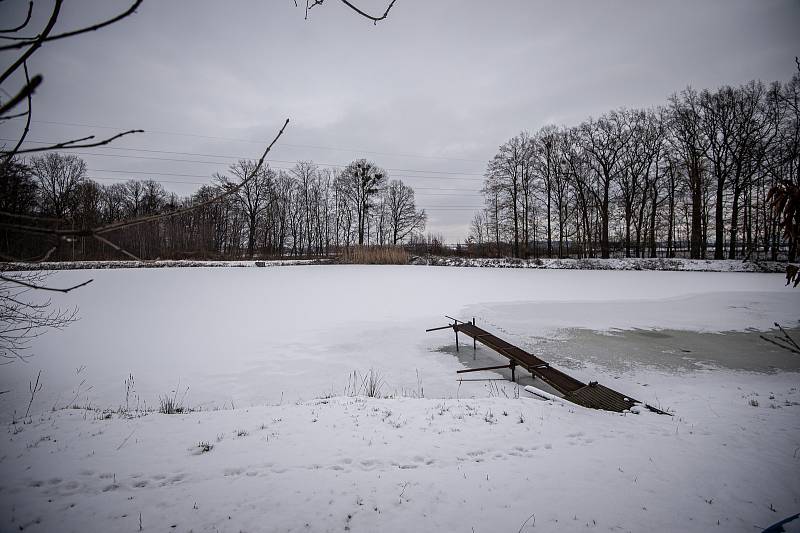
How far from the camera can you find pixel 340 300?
12.6 metres

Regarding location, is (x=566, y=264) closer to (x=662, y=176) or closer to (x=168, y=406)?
(x=662, y=176)

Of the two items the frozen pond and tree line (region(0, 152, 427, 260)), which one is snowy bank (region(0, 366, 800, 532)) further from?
tree line (region(0, 152, 427, 260))

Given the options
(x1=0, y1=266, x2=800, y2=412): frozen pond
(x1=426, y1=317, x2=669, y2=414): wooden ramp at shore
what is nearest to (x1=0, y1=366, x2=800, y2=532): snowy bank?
(x1=426, y1=317, x2=669, y2=414): wooden ramp at shore

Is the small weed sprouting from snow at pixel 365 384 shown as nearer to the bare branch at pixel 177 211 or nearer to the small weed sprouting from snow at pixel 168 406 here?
the small weed sprouting from snow at pixel 168 406

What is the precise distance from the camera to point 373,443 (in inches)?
135

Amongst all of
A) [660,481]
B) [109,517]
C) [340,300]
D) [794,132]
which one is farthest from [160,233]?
[794,132]

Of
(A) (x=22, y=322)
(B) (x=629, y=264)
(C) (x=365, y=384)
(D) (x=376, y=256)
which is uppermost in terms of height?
(D) (x=376, y=256)

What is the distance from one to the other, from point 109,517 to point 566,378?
5.46 metres

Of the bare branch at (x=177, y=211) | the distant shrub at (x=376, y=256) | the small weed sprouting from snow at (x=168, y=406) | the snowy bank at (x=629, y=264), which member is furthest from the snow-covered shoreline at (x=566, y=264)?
the bare branch at (x=177, y=211)

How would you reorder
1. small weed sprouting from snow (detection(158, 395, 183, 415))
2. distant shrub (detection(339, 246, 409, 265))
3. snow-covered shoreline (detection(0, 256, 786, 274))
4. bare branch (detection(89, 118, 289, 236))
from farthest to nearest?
distant shrub (detection(339, 246, 409, 265)) < snow-covered shoreline (detection(0, 256, 786, 274)) < small weed sprouting from snow (detection(158, 395, 183, 415)) < bare branch (detection(89, 118, 289, 236))

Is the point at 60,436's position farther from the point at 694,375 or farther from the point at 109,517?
the point at 694,375

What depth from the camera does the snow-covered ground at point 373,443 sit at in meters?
2.46

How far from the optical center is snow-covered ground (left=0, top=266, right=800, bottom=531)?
2.46m

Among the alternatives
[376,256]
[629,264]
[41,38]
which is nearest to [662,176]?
[629,264]
